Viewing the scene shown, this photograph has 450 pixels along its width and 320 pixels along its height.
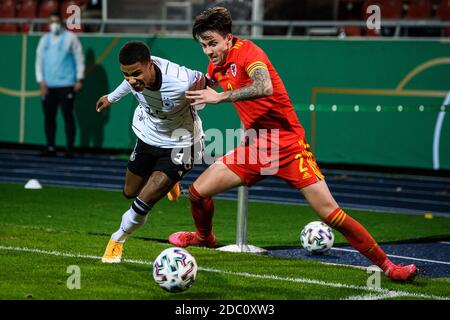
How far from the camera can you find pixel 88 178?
54.9ft

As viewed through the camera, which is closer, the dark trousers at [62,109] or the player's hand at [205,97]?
the player's hand at [205,97]

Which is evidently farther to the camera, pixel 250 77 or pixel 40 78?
pixel 40 78

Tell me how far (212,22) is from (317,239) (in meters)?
2.74

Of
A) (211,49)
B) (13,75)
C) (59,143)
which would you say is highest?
(211,49)

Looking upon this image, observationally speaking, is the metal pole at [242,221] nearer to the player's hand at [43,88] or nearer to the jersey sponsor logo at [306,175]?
the jersey sponsor logo at [306,175]

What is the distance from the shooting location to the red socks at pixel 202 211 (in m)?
9.02

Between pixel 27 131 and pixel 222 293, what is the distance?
14476 millimetres

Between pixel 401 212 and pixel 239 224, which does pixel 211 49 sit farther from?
pixel 401 212

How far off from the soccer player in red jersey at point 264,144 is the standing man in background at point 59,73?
11463 mm

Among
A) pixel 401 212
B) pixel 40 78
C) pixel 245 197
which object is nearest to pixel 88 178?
pixel 40 78

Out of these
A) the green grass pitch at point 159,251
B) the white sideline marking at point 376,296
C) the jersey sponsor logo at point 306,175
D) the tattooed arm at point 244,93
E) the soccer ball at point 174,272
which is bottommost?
the green grass pitch at point 159,251

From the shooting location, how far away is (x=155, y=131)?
9.01 meters

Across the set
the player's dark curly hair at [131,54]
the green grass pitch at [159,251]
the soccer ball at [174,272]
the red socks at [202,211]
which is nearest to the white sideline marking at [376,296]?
the green grass pitch at [159,251]

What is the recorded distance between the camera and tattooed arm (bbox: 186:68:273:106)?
7660 mm
